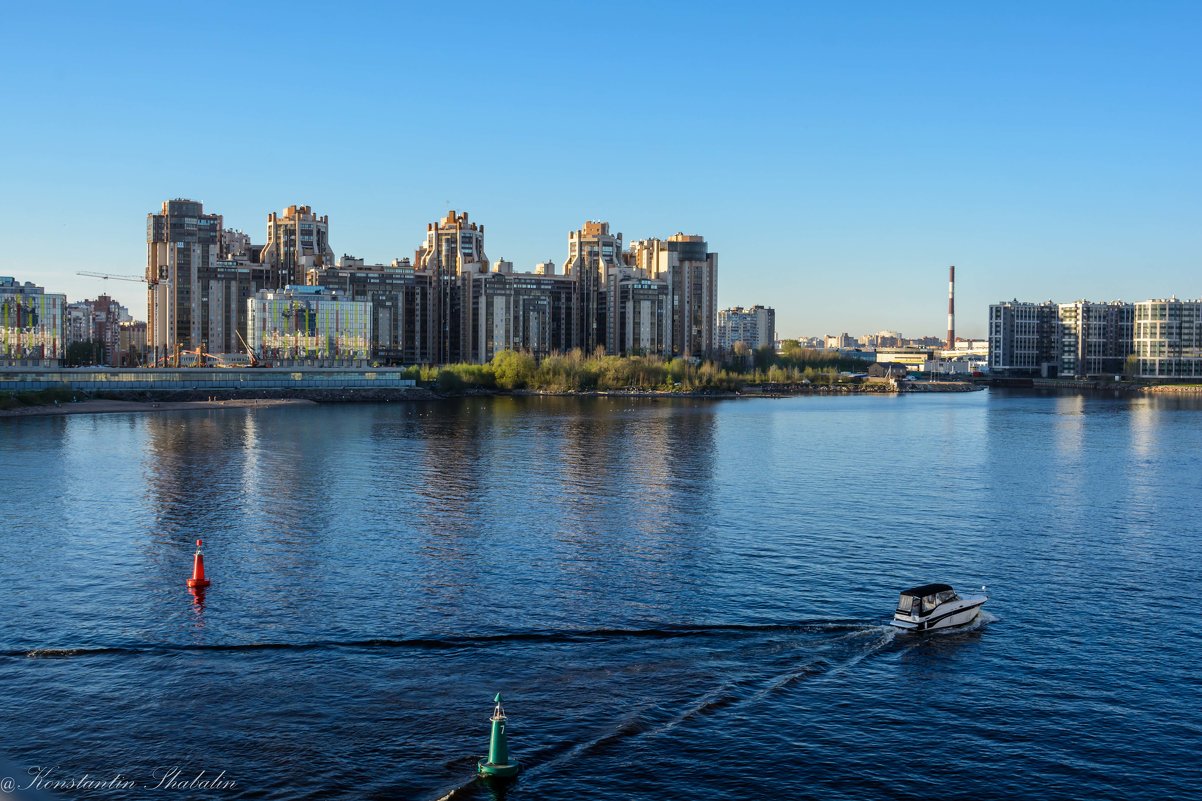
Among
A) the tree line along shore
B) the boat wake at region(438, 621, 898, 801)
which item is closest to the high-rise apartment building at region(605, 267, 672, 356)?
the tree line along shore

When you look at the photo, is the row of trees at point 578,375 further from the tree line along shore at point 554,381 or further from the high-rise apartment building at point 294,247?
the high-rise apartment building at point 294,247

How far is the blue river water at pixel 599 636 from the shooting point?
15633 mm

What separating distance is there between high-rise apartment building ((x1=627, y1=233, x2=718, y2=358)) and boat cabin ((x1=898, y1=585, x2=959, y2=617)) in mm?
156984

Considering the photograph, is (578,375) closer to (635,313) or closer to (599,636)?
(635,313)

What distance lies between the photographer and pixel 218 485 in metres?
42.9

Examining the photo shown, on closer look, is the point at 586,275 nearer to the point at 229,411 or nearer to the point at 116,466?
the point at 229,411

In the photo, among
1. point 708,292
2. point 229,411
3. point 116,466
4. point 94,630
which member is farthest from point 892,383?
point 94,630

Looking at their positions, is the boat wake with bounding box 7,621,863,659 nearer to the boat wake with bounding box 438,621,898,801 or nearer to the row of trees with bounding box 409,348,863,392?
the boat wake with bounding box 438,621,898,801

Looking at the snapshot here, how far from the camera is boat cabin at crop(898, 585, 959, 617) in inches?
871

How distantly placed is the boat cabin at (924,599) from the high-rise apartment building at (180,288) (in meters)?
135

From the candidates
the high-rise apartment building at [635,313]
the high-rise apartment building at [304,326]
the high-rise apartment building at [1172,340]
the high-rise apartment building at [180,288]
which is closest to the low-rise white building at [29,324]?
the high-rise apartment building at [180,288]

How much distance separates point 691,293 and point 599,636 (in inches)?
6471

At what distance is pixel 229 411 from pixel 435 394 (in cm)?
3057

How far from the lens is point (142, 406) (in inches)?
3809
